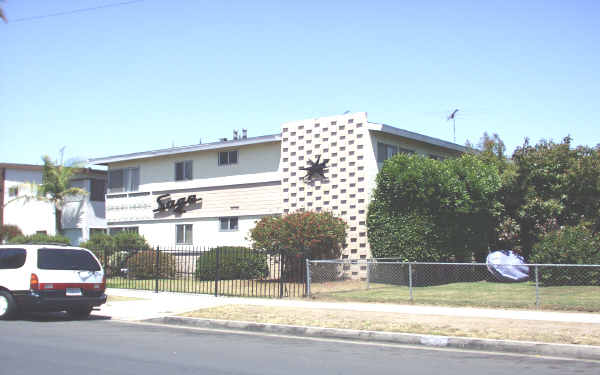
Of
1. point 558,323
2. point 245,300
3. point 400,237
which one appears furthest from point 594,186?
point 245,300

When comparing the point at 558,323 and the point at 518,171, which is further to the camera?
the point at 518,171

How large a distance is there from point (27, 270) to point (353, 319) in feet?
23.4

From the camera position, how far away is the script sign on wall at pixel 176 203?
29180mm

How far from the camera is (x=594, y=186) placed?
22.5m

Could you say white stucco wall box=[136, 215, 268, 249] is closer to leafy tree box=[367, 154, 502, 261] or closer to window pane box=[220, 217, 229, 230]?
window pane box=[220, 217, 229, 230]

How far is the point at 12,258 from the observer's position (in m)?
13.8

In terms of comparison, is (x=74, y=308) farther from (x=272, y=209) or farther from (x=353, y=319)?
(x=272, y=209)

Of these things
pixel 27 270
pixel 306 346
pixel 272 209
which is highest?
pixel 272 209

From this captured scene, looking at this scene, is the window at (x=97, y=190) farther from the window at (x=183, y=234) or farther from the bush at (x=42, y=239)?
the window at (x=183, y=234)

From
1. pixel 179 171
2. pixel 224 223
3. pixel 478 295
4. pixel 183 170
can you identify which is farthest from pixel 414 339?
pixel 179 171

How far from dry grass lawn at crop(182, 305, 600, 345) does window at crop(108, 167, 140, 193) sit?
17997 millimetres

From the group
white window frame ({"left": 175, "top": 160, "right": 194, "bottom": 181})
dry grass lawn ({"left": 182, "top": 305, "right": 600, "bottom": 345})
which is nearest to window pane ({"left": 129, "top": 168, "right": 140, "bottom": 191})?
white window frame ({"left": 175, "top": 160, "right": 194, "bottom": 181})

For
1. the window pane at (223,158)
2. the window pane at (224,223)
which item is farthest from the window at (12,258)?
the window pane at (223,158)

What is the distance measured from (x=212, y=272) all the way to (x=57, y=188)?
48.0 feet
